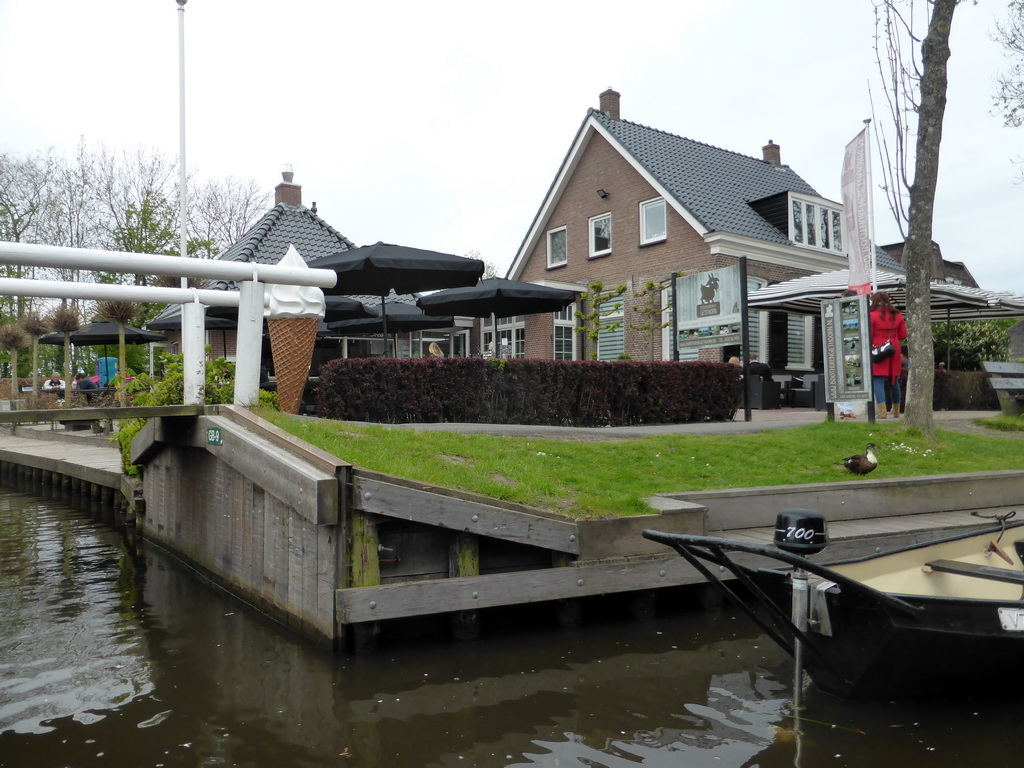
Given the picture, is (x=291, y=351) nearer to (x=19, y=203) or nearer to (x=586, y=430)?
(x=586, y=430)

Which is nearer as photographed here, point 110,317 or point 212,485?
point 212,485

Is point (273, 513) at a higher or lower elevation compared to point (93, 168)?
lower

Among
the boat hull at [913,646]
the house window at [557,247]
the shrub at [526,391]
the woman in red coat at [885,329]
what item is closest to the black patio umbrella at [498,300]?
the shrub at [526,391]

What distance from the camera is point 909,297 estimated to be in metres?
9.55

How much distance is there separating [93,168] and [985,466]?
108 feet

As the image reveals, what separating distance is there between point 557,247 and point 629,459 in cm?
1863

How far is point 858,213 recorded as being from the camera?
37.4 ft

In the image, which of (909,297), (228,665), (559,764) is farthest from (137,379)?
(909,297)

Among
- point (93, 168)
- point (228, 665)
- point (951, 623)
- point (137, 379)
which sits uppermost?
point (93, 168)

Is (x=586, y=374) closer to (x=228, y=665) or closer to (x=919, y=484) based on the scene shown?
(x=919, y=484)

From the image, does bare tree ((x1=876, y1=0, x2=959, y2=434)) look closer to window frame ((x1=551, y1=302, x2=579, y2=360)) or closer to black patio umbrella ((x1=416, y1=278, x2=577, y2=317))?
black patio umbrella ((x1=416, y1=278, x2=577, y2=317))

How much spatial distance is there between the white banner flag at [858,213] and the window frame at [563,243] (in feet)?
45.6

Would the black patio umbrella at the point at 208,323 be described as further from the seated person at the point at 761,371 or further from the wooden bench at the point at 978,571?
the wooden bench at the point at 978,571

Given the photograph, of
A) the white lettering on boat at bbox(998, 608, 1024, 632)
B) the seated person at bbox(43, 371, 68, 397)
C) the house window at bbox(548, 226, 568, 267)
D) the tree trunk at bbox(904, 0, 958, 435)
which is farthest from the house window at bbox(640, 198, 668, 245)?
the white lettering on boat at bbox(998, 608, 1024, 632)
